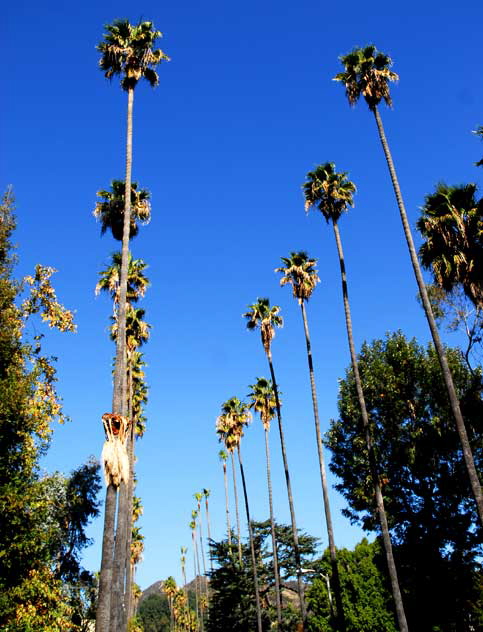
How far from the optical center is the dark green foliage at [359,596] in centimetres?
3784

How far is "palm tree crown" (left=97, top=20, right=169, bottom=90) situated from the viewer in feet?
70.4

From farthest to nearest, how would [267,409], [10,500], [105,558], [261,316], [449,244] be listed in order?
[267,409]
[261,316]
[449,244]
[10,500]
[105,558]

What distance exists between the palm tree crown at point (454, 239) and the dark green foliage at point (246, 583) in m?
37.4

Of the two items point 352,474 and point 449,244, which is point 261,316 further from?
point 449,244

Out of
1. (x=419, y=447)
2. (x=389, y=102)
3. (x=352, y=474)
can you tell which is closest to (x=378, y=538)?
(x=352, y=474)

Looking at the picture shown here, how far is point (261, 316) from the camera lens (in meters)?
41.7

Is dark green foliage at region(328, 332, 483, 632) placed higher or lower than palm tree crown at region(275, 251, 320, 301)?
lower

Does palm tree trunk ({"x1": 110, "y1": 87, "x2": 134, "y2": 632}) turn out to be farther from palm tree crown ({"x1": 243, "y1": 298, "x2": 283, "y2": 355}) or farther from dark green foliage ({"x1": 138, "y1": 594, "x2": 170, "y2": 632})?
dark green foliage ({"x1": 138, "y1": 594, "x2": 170, "y2": 632})

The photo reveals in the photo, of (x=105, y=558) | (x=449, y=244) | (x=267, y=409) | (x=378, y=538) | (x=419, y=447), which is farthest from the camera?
(x=267, y=409)

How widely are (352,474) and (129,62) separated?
103ft

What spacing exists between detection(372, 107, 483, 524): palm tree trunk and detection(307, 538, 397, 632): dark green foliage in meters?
24.7

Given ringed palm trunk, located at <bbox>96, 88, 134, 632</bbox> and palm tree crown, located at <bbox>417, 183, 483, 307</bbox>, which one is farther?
palm tree crown, located at <bbox>417, 183, 483, 307</bbox>

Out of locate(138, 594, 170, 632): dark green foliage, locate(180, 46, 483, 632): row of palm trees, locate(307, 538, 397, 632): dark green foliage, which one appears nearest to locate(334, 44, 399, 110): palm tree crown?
locate(180, 46, 483, 632): row of palm trees

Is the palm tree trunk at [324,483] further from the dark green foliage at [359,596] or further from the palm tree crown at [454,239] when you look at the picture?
the palm tree crown at [454,239]
